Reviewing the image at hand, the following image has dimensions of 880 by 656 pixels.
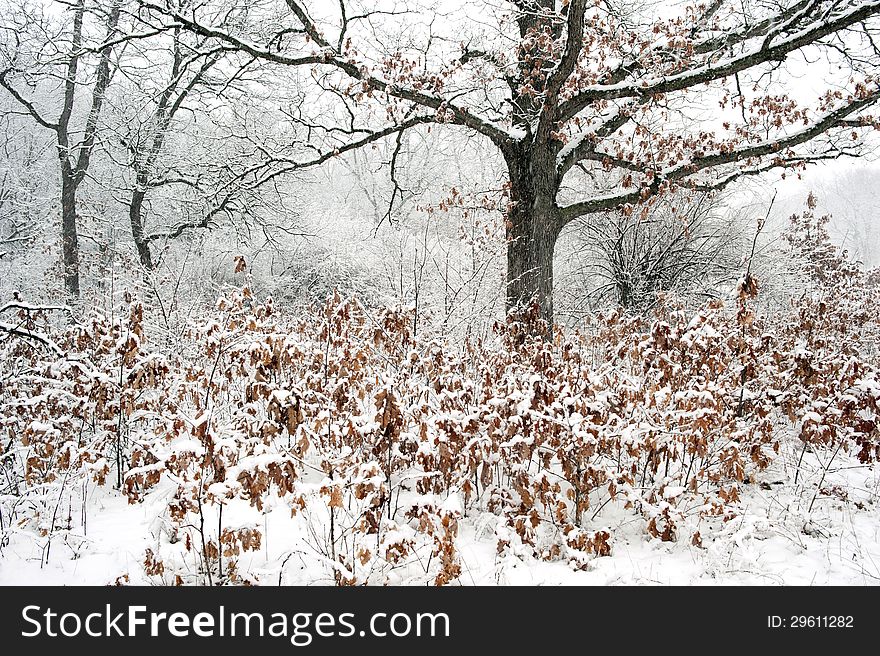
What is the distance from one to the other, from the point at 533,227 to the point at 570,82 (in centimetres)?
197

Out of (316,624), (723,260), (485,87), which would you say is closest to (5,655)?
(316,624)

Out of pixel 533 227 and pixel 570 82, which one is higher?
pixel 570 82

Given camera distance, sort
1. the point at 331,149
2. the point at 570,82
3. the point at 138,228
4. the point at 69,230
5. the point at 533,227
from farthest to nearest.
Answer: the point at 69,230 < the point at 138,228 < the point at 331,149 < the point at 533,227 < the point at 570,82

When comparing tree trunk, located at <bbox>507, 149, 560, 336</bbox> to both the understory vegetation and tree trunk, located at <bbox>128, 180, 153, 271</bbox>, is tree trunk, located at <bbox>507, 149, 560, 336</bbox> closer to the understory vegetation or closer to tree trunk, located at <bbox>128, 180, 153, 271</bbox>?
the understory vegetation

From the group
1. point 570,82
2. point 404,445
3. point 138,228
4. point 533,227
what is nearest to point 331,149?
point 533,227

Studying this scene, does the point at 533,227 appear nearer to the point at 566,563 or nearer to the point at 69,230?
the point at 566,563

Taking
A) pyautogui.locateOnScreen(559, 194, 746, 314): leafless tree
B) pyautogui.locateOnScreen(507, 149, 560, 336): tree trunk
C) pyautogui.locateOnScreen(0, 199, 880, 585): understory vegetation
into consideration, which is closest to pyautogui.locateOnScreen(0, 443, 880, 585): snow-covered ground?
pyautogui.locateOnScreen(0, 199, 880, 585): understory vegetation

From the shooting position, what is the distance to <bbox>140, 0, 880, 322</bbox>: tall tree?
720 cm

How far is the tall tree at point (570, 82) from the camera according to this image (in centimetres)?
720

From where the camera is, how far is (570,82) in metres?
7.57

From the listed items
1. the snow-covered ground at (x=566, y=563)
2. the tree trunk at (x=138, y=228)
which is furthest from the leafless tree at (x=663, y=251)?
the tree trunk at (x=138, y=228)

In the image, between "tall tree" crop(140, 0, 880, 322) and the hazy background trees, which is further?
the hazy background trees

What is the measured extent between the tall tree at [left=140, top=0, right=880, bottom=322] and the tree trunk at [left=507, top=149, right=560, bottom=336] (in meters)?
0.02

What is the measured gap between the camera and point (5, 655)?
2.88 m
